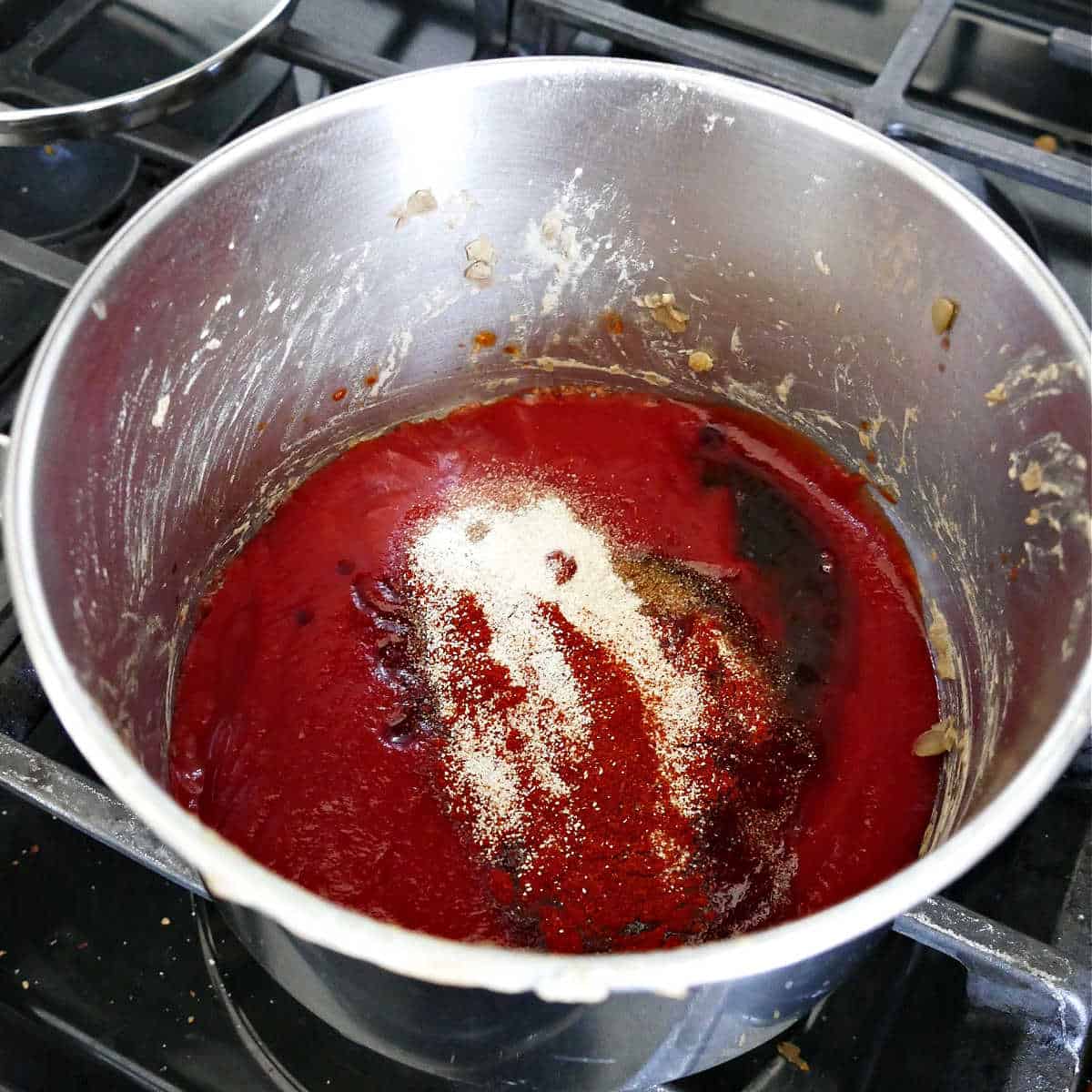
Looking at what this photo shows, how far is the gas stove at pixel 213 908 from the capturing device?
0.66 m

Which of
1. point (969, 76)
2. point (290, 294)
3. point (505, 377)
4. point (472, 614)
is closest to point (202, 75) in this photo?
point (290, 294)

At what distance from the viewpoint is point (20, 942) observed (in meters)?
0.72

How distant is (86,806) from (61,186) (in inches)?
25.7

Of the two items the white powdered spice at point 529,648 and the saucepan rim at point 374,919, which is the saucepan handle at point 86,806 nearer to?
the saucepan rim at point 374,919

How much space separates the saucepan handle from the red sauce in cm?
11

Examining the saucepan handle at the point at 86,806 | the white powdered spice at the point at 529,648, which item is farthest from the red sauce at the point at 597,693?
the saucepan handle at the point at 86,806

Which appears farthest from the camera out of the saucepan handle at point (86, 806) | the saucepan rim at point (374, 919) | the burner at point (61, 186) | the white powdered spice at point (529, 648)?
the burner at point (61, 186)

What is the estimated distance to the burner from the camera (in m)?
1.01

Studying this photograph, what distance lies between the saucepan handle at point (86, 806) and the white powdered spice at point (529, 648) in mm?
213

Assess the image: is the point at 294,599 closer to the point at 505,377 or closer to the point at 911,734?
the point at 505,377

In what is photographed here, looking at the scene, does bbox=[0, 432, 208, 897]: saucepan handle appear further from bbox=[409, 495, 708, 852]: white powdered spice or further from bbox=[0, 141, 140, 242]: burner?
bbox=[0, 141, 140, 242]: burner

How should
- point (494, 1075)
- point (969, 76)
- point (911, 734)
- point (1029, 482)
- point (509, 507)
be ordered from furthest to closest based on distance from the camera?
point (969, 76) < point (509, 507) < point (911, 734) < point (1029, 482) < point (494, 1075)

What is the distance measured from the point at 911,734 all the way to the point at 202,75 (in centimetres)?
77

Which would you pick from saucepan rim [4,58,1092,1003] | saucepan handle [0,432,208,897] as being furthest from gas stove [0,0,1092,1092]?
saucepan rim [4,58,1092,1003]
